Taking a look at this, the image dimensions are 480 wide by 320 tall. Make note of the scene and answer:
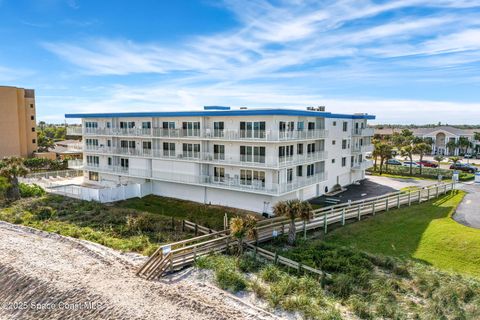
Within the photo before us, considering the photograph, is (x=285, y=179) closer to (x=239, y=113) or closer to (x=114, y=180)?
(x=239, y=113)

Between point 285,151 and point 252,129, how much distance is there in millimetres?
3365

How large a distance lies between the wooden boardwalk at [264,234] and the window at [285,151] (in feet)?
18.0

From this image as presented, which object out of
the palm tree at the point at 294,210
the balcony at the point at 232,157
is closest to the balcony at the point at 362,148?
the balcony at the point at 232,157

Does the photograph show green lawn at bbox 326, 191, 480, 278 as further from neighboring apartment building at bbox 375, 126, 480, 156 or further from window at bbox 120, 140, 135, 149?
neighboring apartment building at bbox 375, 126, 480, 156

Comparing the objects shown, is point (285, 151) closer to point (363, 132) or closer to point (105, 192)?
point (363, 132)

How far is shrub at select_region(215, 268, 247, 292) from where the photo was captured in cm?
1633

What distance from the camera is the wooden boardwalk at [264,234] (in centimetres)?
1809

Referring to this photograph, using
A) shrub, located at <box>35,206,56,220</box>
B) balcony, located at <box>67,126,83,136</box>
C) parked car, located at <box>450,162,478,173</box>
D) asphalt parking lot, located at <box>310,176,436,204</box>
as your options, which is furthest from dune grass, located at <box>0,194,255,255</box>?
parked car, located at <box>450,162,478,173</box>

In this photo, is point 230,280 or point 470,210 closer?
point 230,280

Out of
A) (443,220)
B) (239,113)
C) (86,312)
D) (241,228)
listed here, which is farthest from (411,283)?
(239,113)

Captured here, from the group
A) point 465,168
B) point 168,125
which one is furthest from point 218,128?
point 465,168

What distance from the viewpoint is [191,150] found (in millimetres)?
33094

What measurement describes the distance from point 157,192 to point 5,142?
35761 mm

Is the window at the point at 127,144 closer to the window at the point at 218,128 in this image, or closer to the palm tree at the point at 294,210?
the window at the point at 218,128
